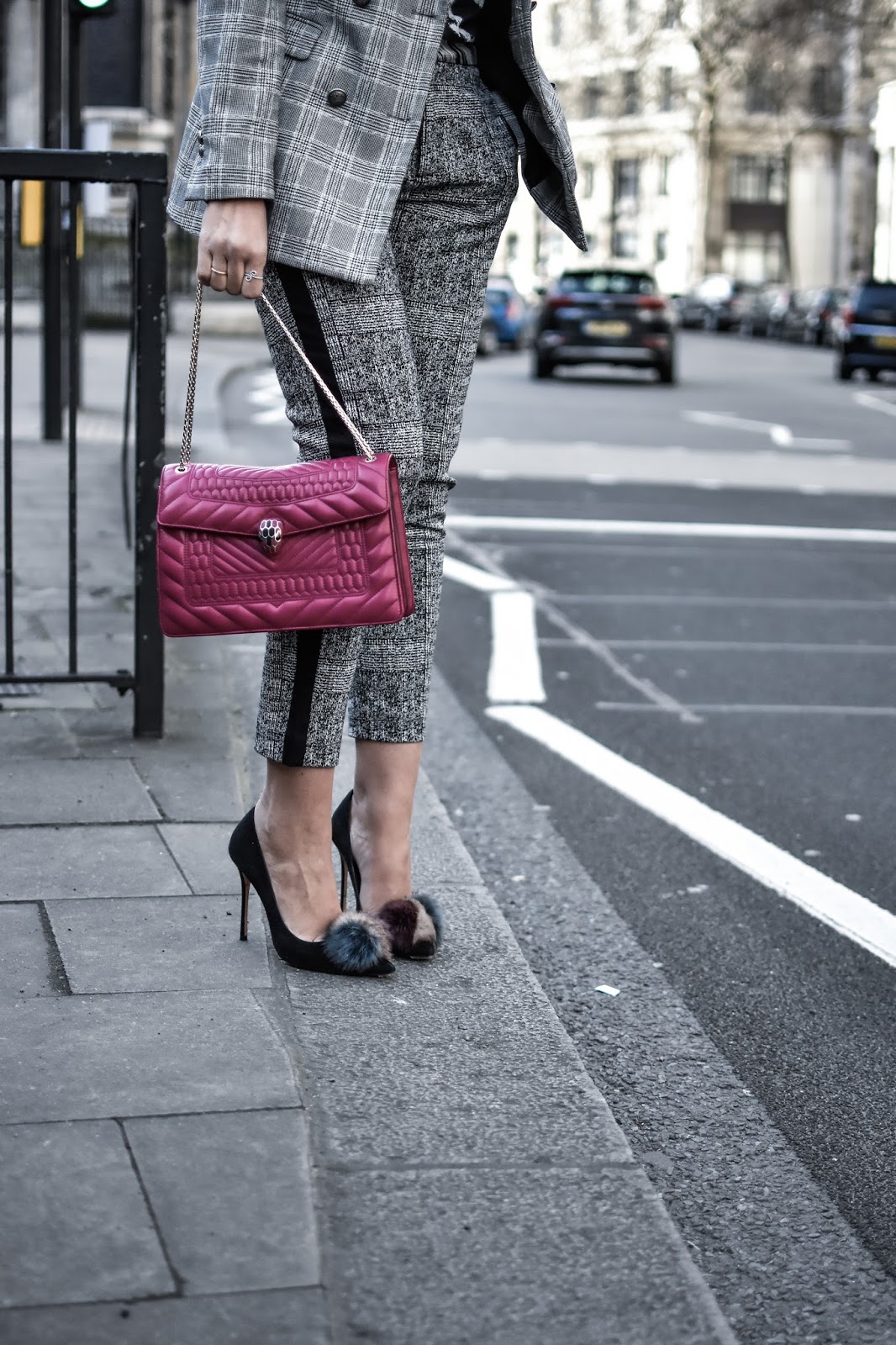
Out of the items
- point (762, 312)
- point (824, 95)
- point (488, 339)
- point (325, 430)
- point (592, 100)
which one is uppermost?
point (592, 100)

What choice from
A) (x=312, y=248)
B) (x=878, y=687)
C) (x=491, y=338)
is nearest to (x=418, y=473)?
(x=312, y=248)

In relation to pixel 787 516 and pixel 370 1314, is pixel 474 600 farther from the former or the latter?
pixel 370 1314

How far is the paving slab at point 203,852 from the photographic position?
3.24m

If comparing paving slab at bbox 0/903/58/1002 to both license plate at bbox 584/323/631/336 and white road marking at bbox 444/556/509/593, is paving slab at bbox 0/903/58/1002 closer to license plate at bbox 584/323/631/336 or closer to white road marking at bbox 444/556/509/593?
white road marking at bbox 444/556/509/593

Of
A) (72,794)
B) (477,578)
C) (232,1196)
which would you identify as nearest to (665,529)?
(477,578)

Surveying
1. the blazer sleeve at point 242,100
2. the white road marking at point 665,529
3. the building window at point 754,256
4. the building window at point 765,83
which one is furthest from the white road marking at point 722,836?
the building window at point 754,256

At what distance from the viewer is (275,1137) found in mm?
2240

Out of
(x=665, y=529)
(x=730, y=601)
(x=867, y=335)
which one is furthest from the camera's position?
(x=867, y=335)

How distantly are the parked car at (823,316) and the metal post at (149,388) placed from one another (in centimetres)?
4470

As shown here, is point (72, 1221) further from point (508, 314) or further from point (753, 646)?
point (508, 314)

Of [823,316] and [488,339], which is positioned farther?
[823,316]

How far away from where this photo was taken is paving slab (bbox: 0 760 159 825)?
3590 mm

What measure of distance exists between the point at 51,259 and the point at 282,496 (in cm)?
989

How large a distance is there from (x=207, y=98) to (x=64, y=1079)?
51.9 inches
